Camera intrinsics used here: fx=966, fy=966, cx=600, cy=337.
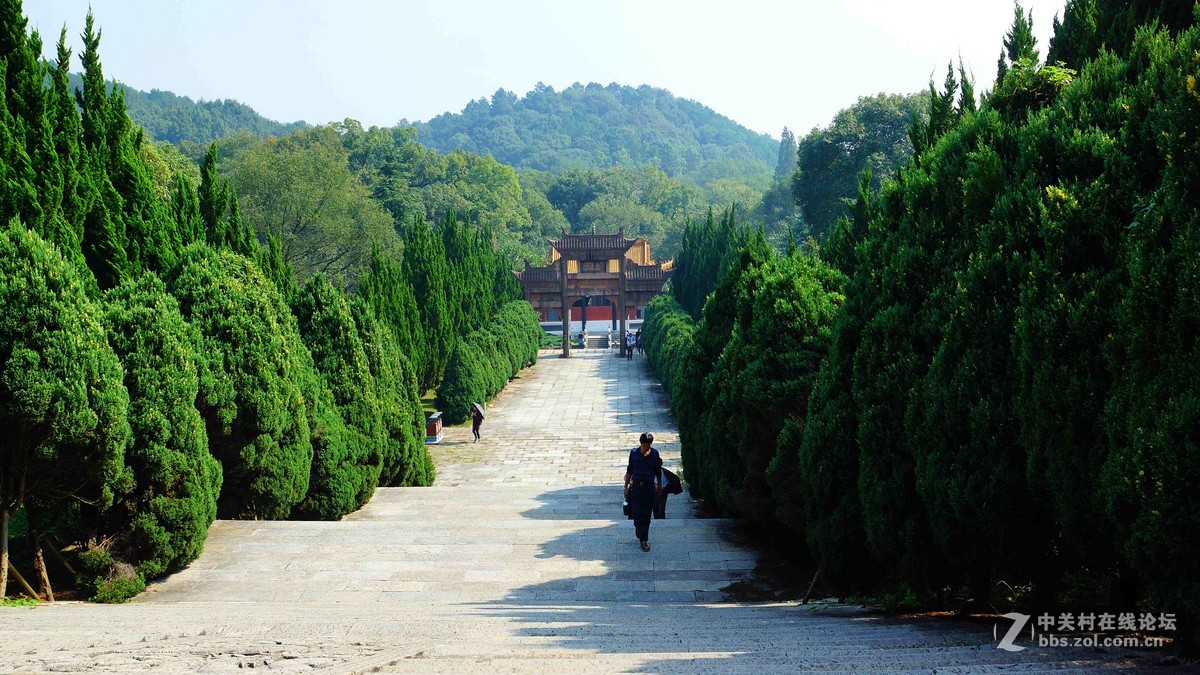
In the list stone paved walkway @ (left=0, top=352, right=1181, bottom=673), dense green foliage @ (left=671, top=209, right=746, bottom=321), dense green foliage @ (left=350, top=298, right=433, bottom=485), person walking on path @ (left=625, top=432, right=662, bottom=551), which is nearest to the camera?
stone paved walkway @ (left=0, top=352, right=1181, bottom=673)

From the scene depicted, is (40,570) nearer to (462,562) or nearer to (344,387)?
(462,562)

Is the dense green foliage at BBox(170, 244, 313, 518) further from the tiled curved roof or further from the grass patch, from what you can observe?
the tiled curved roof

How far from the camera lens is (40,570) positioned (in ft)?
24.8

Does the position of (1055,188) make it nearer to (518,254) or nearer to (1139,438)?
(1139,438)

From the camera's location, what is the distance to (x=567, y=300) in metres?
44.4

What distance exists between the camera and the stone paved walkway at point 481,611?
4.59 meters

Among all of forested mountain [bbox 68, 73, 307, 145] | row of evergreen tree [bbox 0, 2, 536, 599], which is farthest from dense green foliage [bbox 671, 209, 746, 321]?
forested mountain [bbox 68, 73, 307, 145]

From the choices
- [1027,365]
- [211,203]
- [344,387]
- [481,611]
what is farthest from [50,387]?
[211,203]

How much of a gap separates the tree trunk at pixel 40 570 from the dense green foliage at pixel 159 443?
525 millimetres

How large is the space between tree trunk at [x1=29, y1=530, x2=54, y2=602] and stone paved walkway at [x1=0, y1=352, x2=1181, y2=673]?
0.66m

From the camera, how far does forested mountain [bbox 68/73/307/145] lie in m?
126

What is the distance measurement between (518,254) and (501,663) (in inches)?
2380

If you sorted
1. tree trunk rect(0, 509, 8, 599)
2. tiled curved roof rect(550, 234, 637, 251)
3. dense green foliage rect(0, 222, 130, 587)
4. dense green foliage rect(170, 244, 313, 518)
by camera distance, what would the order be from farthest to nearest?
tiled curved roof rect(550, 234, 637, 251)
dense green foliage rect(170, 244, 313, 518)
tree trunk rect(0, 509, 8, 599)
dense green foliage rect(0, 222, 130, 587)

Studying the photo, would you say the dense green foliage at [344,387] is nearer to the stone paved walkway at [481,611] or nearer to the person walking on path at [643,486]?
the stone paved walkway at [481,611]
